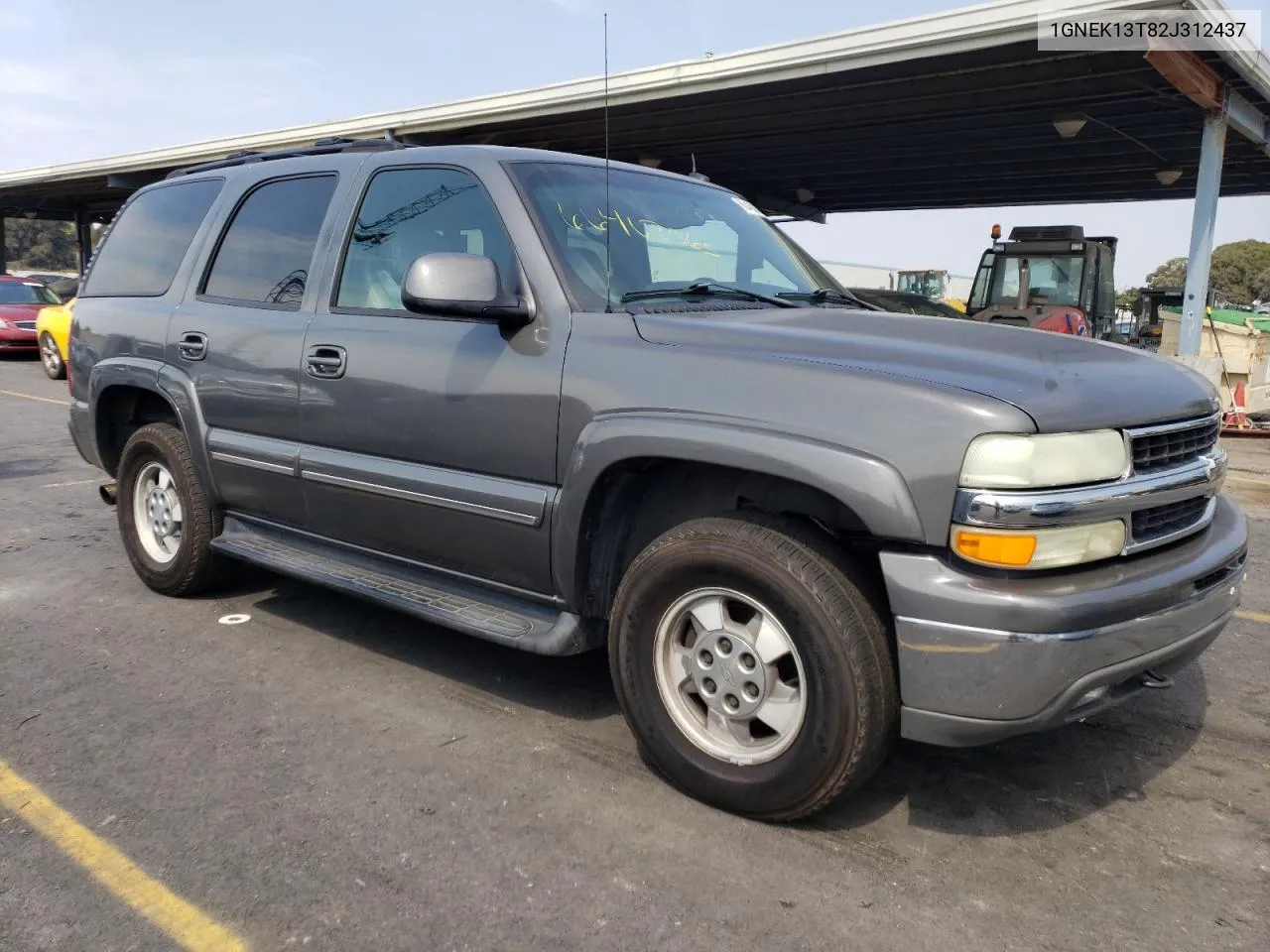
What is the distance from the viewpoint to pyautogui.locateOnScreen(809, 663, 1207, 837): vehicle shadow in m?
2.84

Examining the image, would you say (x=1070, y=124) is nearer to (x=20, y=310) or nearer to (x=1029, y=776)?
(x=1029, y=776)

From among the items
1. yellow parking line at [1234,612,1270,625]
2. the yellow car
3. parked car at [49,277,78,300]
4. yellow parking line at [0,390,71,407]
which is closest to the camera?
yellow parking line at [1234,612,1270,625]

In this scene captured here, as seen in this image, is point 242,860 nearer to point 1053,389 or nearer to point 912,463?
point 912,463

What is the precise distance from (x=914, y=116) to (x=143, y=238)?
1286 cm

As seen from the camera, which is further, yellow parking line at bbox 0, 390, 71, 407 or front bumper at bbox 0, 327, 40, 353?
front bumper at bbox 0, 327, 40, 353

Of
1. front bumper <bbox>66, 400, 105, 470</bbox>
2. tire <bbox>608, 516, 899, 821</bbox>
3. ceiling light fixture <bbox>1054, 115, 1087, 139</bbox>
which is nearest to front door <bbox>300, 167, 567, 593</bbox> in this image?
tire <bbox>608, 516, 899, 821</bbox>

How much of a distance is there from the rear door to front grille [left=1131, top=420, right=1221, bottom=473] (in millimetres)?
2895

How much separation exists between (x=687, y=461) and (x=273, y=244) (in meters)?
2.30

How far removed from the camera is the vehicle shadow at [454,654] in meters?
3.65

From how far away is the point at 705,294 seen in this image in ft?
11.2

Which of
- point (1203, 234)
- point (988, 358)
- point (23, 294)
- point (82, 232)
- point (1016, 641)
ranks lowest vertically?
point (1016, 641)

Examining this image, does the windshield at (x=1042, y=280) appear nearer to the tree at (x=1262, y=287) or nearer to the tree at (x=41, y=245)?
the tree at (x=1262, y=287)

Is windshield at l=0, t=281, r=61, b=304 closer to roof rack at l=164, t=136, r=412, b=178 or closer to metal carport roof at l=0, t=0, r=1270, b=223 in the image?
metal carport roof at l=0, t=0, r=1270, b=223

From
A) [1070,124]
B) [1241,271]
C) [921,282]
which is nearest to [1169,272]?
[1241,271]
